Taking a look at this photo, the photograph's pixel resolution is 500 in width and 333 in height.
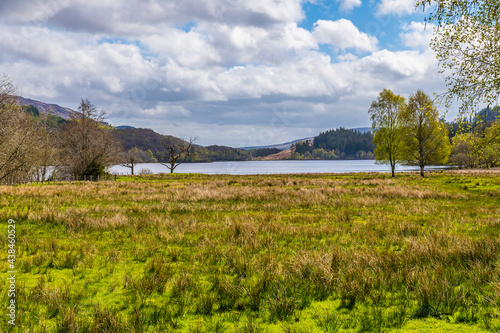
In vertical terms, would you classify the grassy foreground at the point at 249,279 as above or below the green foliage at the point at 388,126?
below

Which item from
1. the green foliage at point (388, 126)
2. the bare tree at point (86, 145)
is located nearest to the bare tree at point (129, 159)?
the bare tree at point (86, 145)

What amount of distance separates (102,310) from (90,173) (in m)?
41.4

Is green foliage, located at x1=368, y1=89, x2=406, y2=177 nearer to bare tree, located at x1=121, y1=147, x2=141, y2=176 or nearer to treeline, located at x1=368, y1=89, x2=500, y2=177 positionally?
treeline, located at x1=368, y1=89, x2=500, y2=177

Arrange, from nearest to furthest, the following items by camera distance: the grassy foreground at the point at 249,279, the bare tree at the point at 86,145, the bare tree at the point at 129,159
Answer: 1. the grassy foreground at the point at 249,279
2. the bare tree at the point at 86,145
3. the bare tree at the point at 129,159

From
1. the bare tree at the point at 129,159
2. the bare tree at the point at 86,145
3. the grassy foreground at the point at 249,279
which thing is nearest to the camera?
the grassy foreground at the point at 249,279

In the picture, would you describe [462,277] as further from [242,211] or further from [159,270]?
[242,211]

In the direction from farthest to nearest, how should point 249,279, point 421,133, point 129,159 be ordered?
point 129,159 < point 421,133 < point 249,279

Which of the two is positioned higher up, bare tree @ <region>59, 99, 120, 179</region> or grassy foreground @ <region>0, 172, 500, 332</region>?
bare tree @ <region>59, 99, 120, 179</region>

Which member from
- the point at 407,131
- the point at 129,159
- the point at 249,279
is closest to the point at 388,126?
the point at 407,131

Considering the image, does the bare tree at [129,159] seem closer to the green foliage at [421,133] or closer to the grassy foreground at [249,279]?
the green foliage at [421,133]

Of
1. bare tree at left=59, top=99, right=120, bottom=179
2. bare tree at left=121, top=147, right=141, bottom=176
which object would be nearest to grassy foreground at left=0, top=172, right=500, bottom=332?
bare tree at left=59, top=99, right=120, bottom=179

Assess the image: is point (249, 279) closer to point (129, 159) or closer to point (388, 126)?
point (388, 126)

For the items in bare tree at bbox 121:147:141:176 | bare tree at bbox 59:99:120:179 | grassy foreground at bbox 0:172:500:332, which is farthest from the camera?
bare tree at bbox 121:147:141:176

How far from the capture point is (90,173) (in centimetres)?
3934
